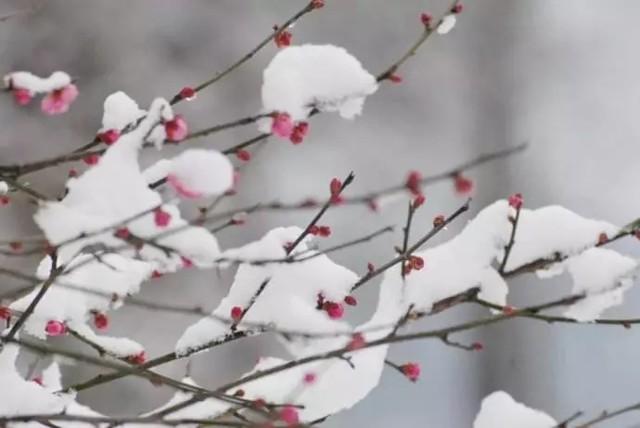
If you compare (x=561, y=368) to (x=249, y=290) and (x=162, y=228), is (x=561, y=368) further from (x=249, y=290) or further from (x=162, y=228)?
(x=162, y=228)

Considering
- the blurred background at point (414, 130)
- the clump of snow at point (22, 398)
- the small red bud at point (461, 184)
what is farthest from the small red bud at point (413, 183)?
the blurred background at point (414, 130)

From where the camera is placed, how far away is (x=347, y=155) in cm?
225

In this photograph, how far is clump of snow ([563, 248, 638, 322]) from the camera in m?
0.61

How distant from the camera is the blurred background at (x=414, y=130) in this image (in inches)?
83.1

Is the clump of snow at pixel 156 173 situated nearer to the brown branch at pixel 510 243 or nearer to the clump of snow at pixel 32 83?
the clump of snow at pixel 32 83

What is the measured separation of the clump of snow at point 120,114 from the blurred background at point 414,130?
4.48 feet

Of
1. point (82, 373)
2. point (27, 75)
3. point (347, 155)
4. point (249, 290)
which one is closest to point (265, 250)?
point (249, 290)

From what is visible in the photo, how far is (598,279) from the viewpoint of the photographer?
62cm

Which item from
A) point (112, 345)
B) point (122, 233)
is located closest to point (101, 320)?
point (112, 345)

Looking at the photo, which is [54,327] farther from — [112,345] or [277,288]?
[277,288]

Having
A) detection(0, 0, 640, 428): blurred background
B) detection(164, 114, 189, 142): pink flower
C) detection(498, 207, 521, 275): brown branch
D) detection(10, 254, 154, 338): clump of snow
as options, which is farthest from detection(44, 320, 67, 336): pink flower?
detection(0, 0, 640, 428): blurred background

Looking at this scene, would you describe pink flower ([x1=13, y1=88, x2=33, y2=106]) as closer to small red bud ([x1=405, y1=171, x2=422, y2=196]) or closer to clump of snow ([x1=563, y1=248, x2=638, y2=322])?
small red bud ([x1=405, y1=171, x2=422, y2=196])

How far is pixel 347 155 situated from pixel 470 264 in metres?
1.59

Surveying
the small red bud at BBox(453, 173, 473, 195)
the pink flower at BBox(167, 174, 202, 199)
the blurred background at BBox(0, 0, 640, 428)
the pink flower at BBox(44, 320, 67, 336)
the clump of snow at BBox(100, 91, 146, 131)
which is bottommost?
the small red bud at BBox(453, 173, 473, 195)
